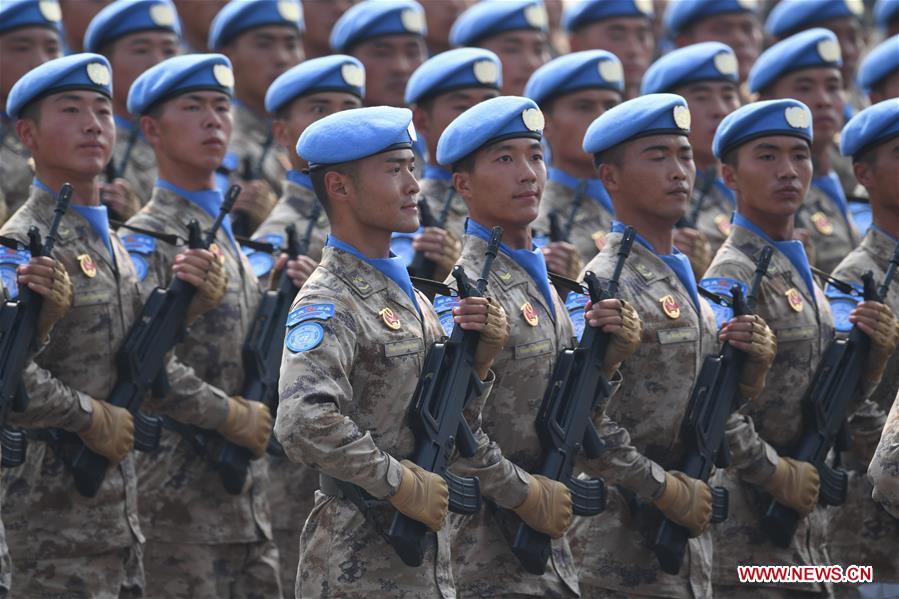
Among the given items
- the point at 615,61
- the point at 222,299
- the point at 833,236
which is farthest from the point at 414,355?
the point at 833,236

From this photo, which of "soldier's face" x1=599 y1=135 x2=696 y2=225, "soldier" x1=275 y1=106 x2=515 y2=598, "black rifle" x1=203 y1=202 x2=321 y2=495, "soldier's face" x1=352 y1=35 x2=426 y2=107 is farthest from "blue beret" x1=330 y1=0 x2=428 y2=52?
"soldier" x1=275 y1=106 x2=515 y2=598

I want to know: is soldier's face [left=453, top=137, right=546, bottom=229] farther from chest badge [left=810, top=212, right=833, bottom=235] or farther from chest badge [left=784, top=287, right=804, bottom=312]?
chest badge [left=810, top=212, right=833, bottom=235]

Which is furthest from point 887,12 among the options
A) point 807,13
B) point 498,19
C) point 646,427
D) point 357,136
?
point 357,136

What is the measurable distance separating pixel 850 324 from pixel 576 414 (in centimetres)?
230

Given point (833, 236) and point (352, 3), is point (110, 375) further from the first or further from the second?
point (352, 3)

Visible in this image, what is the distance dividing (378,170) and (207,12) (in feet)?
25.0

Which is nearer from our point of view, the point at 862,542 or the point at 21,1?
the point at 862,542

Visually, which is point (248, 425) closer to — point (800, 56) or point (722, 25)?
point (800, 56)

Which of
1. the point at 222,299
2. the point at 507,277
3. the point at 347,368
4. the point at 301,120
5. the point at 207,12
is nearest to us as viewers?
the point at 347,368

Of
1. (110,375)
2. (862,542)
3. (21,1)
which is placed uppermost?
(21,1)

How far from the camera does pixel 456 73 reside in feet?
38.8

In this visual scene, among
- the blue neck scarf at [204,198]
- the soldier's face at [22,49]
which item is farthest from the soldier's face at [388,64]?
the blue neck scarf at [204,198]

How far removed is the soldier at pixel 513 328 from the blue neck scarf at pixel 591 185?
10.1 ft

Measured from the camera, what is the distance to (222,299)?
394 inches
